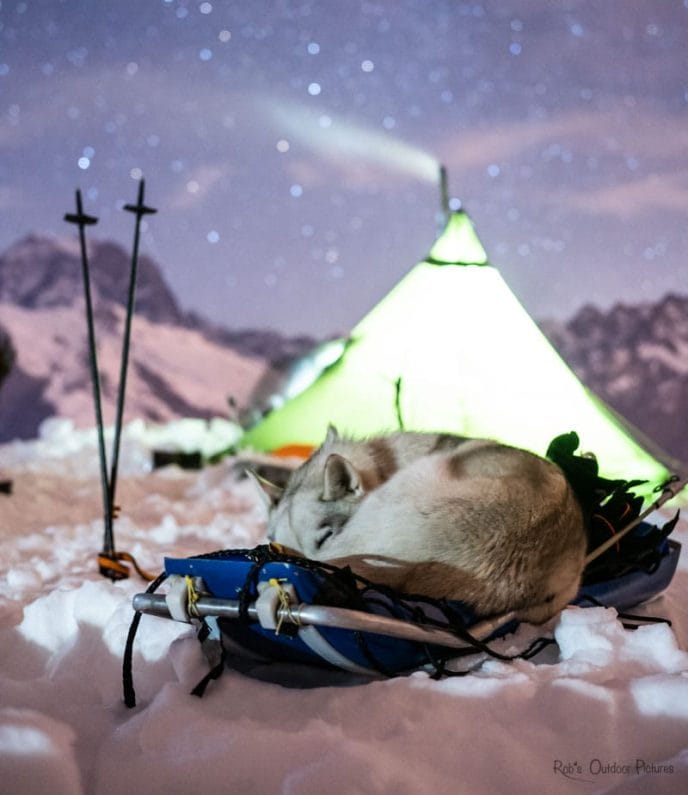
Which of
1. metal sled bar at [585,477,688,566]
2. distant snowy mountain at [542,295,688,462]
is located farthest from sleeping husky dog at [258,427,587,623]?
distant snowy mountain at [542,295,688,462]

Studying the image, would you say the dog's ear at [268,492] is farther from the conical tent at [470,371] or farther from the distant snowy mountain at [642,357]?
the distant snowy mountain at [642,357]

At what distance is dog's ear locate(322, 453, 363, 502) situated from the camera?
5.27 ft

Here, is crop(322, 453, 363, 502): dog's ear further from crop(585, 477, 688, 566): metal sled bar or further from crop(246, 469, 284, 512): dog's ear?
crop(585, 477, 688, 566): metal sled bar

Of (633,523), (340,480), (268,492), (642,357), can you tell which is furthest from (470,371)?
(642,357)

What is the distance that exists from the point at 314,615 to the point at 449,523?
0.31 meters

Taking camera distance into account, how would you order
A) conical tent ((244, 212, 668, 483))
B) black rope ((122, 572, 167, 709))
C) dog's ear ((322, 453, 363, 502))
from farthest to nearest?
conical tent ((244, 212, 668, 483)) → dog's ear ((322, 453, 363, 502)) → black rope ((122, 572, 167, 709))

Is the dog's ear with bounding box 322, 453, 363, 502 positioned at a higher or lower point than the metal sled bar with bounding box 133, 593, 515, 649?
higher

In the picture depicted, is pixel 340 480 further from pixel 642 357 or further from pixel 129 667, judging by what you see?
pixel 642 357

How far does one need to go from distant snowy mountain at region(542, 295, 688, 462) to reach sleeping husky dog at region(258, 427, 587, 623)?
15.0 ft

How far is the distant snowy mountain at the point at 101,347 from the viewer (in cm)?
657

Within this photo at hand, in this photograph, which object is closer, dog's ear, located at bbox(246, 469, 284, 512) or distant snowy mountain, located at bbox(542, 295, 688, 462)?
dog's ear, located at bbox(246, 469, 284, 512)

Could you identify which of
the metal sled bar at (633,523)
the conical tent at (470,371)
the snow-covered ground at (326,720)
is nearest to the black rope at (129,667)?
the snow-covered ground at (326,720)

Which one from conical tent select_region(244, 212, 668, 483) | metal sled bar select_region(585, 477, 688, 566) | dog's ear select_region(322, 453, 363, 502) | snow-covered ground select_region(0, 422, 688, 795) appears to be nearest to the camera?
snow-covered ground select_region(0, 422, 688, 795)

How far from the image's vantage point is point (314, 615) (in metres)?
1.33
